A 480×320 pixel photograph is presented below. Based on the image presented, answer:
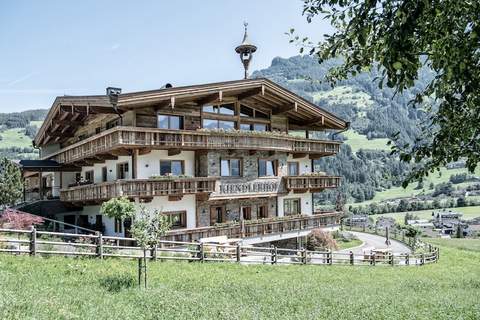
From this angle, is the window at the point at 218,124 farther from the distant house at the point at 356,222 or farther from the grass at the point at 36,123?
the grass at the point at 36,123

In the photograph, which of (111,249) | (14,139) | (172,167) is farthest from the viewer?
(14,139)

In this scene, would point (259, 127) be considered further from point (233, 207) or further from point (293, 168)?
point (233, 207)

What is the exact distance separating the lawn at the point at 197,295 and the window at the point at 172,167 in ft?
25.4

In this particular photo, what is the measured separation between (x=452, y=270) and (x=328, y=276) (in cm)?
1240

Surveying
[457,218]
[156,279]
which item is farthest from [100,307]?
[457,218]

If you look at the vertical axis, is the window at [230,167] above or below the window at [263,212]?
above

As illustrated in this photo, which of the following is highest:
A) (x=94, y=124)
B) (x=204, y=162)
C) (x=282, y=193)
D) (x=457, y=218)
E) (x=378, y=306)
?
(x=94, y=124)

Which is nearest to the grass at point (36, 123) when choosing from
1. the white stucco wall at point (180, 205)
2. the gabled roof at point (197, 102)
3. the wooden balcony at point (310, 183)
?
the gabled roof at point (197, 102)

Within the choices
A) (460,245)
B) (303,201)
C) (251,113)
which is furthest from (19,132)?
(460,245)

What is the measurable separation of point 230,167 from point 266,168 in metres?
3.37

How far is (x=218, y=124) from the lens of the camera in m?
26.7

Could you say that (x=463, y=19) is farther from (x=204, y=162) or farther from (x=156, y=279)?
(x=204, y=162)

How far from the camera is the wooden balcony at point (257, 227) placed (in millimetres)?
21547

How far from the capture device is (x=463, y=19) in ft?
15.1
